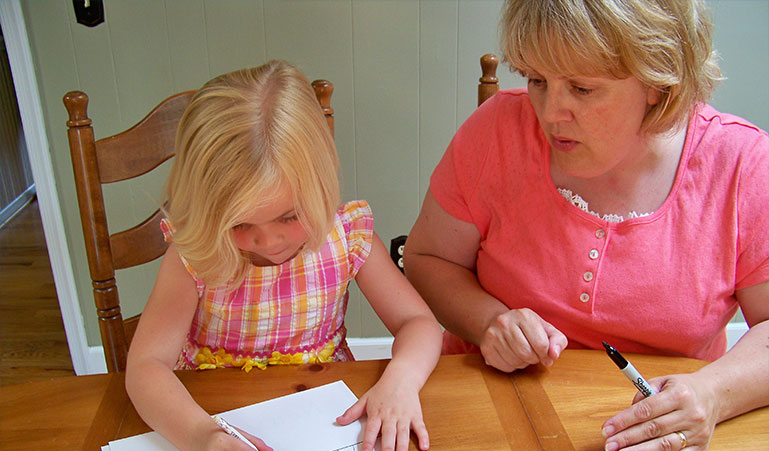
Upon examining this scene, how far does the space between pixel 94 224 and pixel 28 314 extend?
76.5 inches

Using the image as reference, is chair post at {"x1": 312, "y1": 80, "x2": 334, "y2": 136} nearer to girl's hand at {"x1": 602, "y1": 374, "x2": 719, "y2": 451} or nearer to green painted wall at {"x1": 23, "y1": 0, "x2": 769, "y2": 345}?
green painted wall at {"x1": 23, "y1": 0, "x2": 769, "y2": 345}

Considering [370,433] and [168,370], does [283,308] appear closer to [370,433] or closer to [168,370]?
[168,370]

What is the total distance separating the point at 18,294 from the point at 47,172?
137cm

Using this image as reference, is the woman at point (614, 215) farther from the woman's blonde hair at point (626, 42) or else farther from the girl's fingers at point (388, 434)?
the girl's fingers at point (388, 434)

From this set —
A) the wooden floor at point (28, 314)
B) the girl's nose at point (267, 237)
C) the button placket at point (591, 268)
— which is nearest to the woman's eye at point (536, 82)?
the button placket at point (591, 268)

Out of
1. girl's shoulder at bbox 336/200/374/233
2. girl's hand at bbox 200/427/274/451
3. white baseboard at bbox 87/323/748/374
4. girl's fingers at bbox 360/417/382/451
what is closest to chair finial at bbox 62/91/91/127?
girl's shoulder at bbox 336/200/374/233

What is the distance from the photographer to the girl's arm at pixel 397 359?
843 mm

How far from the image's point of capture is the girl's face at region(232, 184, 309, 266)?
95 cm

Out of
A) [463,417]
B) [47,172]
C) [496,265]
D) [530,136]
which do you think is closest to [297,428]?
[463,417]

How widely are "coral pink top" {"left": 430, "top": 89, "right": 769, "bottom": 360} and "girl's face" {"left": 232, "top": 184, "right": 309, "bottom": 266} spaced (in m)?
0.39

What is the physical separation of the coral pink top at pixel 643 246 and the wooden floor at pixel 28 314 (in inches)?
74.9

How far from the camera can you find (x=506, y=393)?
935mm

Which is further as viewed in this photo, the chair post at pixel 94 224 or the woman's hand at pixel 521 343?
the chair post at pixel 94 224

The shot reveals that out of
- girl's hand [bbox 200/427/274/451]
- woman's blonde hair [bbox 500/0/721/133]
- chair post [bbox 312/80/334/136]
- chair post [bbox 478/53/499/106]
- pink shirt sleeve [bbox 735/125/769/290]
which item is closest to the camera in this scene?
girl's hand [bbox 200/427/274/451]
